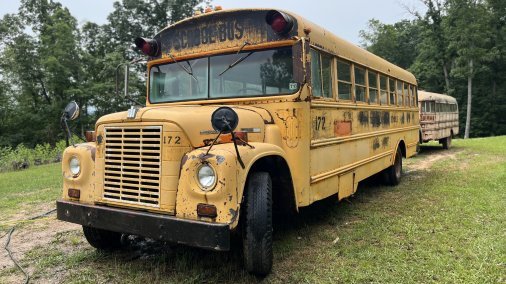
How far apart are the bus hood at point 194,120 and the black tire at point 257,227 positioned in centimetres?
53

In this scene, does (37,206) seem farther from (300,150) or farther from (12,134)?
(12,134)

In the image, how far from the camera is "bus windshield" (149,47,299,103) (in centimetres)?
400

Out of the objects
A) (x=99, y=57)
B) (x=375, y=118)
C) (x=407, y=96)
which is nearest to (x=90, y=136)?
(x=375, y=118)

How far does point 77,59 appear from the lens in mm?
29000

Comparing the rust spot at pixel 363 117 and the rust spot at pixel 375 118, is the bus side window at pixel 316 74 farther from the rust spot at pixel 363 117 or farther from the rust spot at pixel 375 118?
the rust spot at pixel 375 118

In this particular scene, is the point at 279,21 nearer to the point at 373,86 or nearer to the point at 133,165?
the point at 133,165

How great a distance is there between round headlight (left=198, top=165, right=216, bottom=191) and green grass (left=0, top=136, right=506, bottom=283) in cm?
96

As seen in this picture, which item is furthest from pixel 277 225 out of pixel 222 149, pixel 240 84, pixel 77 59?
pixel 77 59

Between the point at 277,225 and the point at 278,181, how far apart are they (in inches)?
51.3

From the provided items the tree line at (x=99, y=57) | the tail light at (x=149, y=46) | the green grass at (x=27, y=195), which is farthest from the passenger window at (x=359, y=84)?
the tree line at (x=99, y=57)

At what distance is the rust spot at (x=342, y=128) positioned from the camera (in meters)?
4.87

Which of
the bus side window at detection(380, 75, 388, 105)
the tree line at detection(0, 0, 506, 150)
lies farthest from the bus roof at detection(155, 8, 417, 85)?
the tree line at detection(0, 0, 506, 150)

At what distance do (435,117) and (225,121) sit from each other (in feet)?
45.4

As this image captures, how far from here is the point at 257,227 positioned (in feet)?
10.4
